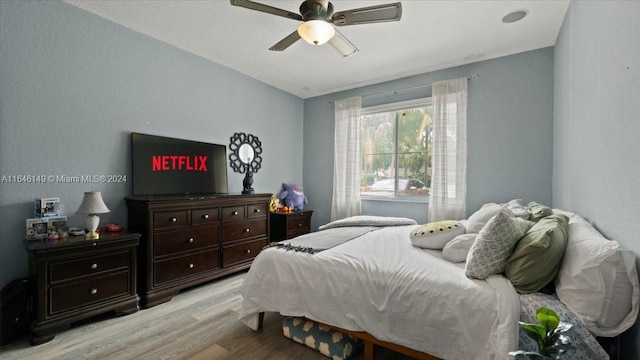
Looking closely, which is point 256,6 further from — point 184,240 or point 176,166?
point 184,240

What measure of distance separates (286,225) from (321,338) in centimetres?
224

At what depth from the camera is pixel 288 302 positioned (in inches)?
74.5

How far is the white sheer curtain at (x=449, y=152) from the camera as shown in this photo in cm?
344

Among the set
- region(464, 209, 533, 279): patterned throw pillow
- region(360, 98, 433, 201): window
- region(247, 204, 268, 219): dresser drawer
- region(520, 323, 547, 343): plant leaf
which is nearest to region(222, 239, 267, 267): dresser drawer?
region(247, 204, 268, 219): dresser drawer

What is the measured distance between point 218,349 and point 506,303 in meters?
1.75

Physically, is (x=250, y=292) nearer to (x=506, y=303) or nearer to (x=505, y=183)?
(x=506, y=303)

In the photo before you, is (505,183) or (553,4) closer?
(553,4)

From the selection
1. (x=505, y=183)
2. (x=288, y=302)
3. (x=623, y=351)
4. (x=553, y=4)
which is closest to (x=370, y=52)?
(x=553, y=4)

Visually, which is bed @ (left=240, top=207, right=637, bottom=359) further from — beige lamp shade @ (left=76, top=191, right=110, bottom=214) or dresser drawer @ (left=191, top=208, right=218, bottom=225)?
beige lamp shade @ (left=76, top=191, right=110, bottom=214)

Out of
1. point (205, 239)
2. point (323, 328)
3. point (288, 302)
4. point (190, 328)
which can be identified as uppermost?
point (205, 239)

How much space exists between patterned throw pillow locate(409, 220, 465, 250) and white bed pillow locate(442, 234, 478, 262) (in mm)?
191

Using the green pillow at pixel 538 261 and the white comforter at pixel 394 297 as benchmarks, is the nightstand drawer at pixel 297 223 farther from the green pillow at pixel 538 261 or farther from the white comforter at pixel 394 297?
the green pillow at pixel 538 261

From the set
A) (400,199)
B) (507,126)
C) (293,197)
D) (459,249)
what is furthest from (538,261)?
(293,197)

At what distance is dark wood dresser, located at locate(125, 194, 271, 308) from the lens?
255 cm
